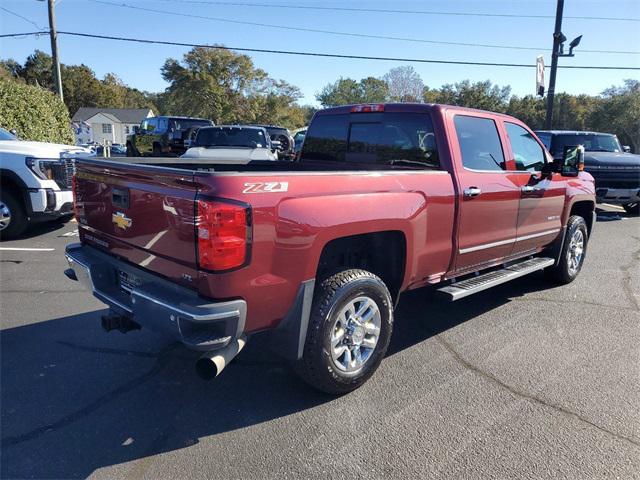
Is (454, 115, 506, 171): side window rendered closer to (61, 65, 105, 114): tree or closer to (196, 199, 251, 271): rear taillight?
(196, 199, 251, 271): rear taillight

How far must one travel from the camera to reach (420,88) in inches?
2638

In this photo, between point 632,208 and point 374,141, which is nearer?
point 374,141

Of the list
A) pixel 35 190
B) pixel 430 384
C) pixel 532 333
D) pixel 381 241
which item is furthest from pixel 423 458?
pixel 35 190

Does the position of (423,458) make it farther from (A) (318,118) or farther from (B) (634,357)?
(A) (318,118)

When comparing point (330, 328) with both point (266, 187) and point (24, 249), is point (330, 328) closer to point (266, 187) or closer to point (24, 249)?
point (266, 187)

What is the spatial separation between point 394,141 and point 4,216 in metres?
6.16

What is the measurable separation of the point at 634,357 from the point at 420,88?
68018 mm

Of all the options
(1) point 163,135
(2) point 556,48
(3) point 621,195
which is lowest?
(3) point 621,195

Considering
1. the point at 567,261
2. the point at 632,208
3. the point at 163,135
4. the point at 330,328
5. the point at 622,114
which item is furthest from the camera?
the point at 622,114

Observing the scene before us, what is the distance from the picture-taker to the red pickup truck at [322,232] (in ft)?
8.26

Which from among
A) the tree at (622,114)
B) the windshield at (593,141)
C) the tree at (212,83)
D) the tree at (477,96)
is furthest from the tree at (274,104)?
the windshield at (593,141)

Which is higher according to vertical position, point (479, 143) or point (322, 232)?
point (479, 143)

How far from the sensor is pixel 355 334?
324 centimetres

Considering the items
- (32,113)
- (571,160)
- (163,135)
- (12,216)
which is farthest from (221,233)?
(163,135)
